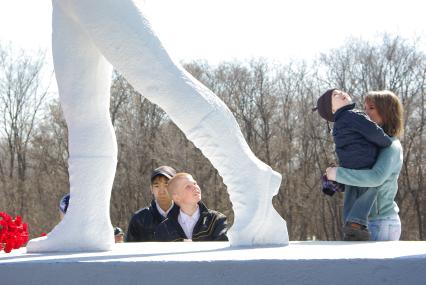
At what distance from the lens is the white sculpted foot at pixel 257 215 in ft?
12.5

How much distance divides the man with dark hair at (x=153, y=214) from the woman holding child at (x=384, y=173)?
1.85 m

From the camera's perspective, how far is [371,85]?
34.8m

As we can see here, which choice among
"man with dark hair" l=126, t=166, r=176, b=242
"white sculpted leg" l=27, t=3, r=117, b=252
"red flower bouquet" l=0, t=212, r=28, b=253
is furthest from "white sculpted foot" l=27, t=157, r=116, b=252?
"man with dark hair" l=126, t=166, r=176, b=242

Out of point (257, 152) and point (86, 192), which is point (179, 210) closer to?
point (86, 192)

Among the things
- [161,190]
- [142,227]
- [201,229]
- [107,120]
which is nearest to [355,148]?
[107,120]

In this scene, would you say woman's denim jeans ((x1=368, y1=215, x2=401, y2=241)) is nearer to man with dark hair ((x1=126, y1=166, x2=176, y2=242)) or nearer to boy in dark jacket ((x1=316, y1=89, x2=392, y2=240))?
boy in dark jacket ((x1=316, y1=89, x2=392, y2=240))

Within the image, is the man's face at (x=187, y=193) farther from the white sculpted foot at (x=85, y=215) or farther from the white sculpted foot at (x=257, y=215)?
the white sculpted foot at (x=257, y=215)

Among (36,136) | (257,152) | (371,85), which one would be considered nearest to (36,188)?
(36,136)

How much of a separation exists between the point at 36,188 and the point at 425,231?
17243mm

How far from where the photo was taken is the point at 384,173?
175 inches

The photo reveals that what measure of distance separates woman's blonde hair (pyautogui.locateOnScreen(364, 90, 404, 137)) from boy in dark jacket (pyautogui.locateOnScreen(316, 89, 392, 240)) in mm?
246

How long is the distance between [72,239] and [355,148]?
1603 mm

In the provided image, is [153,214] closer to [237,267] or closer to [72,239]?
[72,239]

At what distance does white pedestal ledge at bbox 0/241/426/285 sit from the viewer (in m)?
3.03
